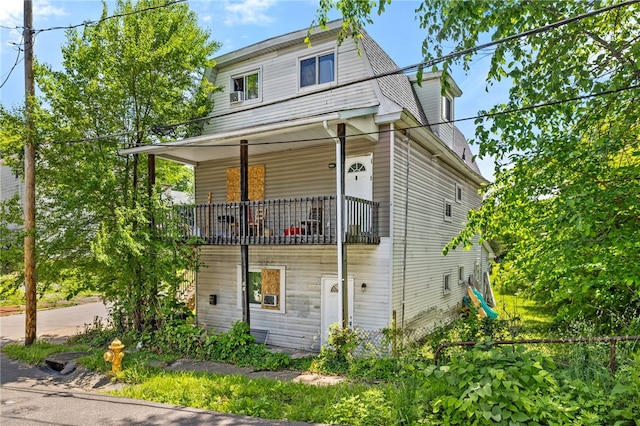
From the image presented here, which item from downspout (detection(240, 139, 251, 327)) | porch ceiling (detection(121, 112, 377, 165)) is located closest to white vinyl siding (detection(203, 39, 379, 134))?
porch ceiling (detection(121, 112, 377, 165))

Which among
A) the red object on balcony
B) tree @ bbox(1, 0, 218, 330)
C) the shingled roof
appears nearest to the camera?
the red object on balcony

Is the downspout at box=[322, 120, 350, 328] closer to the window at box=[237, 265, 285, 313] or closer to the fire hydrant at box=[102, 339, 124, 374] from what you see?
the window at box=[237, 265, 285, 313]

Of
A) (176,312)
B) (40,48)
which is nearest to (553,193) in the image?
(176,312)

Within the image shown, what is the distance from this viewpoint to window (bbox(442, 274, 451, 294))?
13.4 metres

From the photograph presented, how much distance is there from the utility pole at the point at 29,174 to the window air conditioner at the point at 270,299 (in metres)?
6.11

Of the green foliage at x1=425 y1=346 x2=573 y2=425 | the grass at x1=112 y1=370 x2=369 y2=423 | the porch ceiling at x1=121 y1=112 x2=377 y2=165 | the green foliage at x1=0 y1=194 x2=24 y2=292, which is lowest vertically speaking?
the grass at x1=112 y1=370 x2=369 y2=423

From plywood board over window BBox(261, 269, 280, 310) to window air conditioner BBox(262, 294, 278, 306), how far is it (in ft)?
0.21

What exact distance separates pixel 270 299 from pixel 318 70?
6626 mm

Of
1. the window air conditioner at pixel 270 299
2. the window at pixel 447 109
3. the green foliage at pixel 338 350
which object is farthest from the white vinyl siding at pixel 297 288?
the window at pixel 447 109

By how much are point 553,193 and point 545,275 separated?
61.1 inches

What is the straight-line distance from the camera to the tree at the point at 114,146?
397 inches

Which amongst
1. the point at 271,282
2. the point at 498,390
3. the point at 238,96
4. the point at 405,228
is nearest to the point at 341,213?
the point at 405,228

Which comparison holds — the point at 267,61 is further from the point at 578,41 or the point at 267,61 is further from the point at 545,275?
the point at 545,275

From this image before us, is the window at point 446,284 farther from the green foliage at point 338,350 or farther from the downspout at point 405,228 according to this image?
the green foliage at point 338,350
